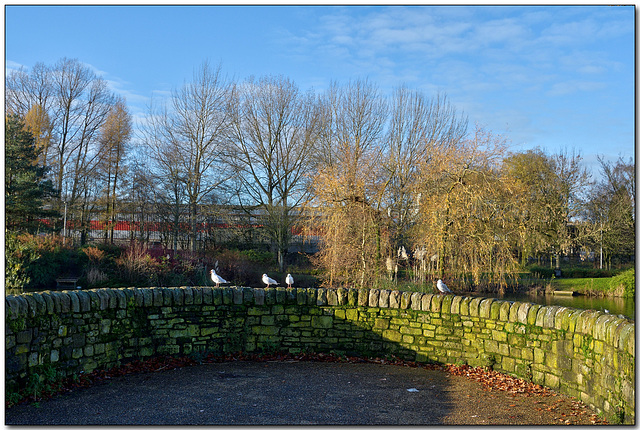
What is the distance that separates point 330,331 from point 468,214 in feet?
28.6

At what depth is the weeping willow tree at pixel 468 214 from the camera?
15094 millimetres

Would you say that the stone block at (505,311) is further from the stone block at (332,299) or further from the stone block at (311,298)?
the stone block at (311,298)

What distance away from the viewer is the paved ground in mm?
4898

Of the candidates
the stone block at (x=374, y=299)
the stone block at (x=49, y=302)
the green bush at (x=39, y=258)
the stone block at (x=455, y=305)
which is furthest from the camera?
the green bush at (x=39, y=258)

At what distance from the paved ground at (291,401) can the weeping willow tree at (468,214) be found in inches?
344

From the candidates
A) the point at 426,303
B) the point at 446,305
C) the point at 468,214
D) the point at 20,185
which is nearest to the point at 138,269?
the point at 20,185

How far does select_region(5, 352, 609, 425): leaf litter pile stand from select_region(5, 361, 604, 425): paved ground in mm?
98

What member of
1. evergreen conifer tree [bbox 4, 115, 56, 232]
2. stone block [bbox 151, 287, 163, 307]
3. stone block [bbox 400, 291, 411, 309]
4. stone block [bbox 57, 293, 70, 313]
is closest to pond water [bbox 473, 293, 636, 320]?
stone block [bbox 400, 291, 411, 309]

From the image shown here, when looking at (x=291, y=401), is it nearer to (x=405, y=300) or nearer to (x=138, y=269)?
(x=405, y=300)

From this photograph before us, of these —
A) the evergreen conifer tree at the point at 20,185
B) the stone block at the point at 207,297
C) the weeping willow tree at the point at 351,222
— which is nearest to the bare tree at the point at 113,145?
the evergreen conifer tree at the point at 20,185

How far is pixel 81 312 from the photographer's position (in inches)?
243

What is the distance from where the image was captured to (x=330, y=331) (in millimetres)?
7578

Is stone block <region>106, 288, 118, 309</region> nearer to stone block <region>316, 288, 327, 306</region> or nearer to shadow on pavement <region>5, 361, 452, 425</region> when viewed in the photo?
shadow on pavement <region>5, 361, 452, 425</region>

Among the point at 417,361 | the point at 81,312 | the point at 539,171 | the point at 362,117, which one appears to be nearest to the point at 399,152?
the point at 362,117
